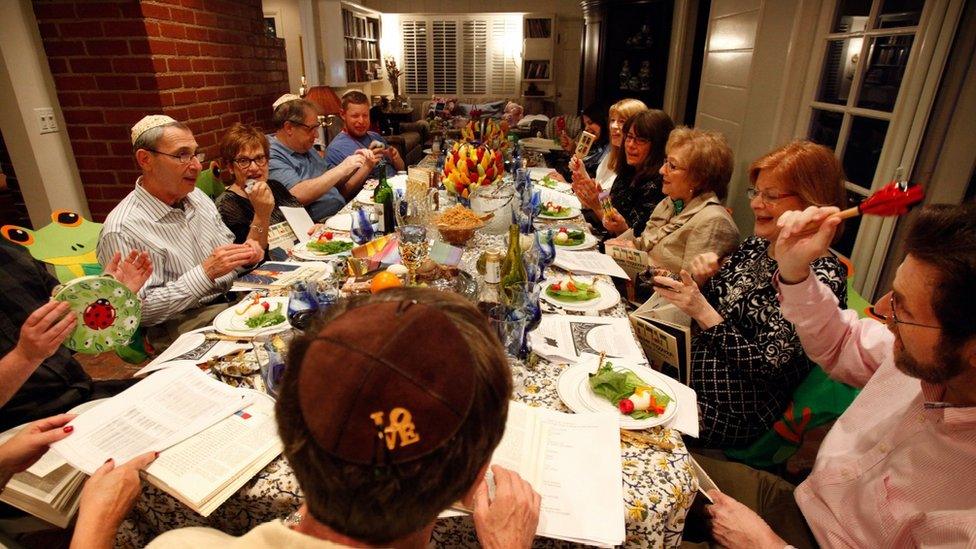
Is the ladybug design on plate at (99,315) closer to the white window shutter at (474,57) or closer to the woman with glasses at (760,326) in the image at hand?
the woman with glasses at (760,326)

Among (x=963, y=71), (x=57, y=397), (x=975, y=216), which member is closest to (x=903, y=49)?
(x=963, y=71)

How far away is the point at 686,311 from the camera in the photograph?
1.64 metres

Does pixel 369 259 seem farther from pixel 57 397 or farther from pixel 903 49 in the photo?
pixel 903 49

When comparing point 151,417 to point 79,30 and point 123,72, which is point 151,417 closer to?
point 123,72

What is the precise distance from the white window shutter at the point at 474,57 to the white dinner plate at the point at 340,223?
785 cm

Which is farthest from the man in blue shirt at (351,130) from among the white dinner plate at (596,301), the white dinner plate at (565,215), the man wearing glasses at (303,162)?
the white dinner plate at (596,301)

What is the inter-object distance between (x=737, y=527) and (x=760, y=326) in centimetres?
64

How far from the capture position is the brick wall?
2.85 m

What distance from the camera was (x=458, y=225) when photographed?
82.0 inches

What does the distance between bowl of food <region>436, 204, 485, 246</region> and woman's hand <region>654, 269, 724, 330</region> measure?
0.81 m

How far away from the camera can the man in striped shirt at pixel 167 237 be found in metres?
1.77

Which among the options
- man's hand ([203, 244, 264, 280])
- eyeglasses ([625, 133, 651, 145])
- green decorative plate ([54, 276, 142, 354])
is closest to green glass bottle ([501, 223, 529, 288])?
man's hand ([203, 244, 264, 280])

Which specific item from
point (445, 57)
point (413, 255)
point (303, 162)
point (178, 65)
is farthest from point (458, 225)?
point (445, 57)

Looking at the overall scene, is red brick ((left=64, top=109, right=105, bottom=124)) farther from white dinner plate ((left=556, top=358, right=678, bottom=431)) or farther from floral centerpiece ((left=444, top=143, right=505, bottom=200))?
white dinner plate ((left=556, top=358, right=678, bottom=431))
